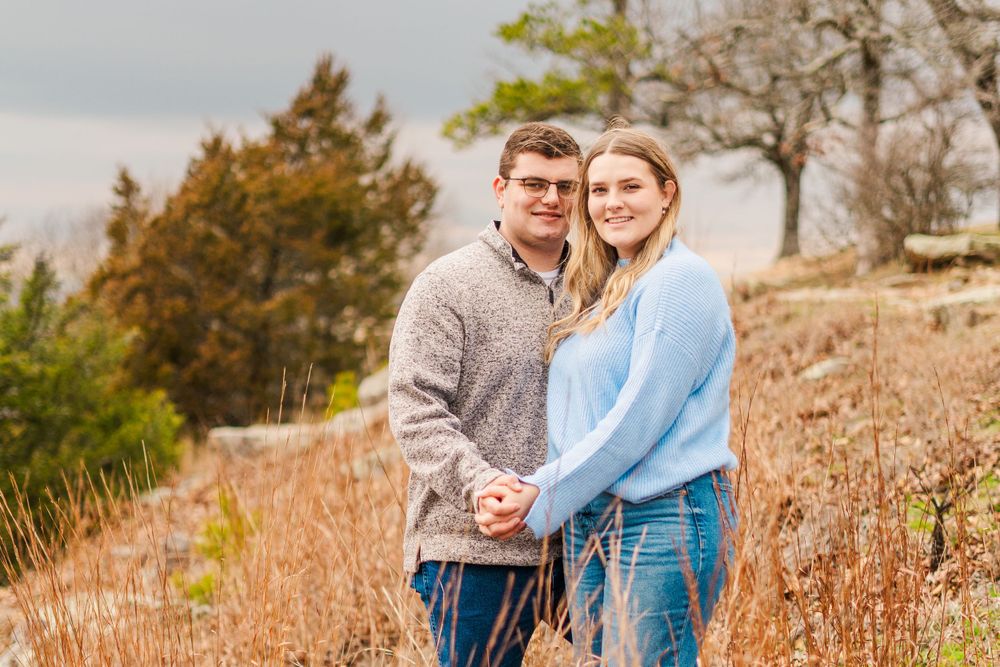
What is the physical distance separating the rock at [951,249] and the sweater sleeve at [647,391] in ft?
27.8

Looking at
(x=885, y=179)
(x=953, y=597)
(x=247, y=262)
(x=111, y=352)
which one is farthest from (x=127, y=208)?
(x=953, y=597)

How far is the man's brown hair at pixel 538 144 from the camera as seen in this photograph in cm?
230

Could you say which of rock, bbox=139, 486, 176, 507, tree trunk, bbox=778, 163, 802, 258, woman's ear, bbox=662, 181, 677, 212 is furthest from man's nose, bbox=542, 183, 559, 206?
tree trunk, bbox=778, 163, 802, 258

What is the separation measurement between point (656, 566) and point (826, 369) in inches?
187

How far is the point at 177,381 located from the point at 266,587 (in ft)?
42.6

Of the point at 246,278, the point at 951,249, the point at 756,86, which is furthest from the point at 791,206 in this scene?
the point at 246,278

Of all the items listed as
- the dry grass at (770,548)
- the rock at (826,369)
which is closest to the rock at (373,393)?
the dry grass at (770,548)

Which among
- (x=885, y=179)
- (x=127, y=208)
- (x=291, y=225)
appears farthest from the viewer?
(x=127, y=208)

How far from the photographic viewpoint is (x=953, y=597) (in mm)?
3109

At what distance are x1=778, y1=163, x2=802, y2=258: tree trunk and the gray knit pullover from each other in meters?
18.1

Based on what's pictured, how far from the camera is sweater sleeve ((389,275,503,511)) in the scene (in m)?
2.08

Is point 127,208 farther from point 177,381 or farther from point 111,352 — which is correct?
point 111,352

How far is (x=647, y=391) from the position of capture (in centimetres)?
184

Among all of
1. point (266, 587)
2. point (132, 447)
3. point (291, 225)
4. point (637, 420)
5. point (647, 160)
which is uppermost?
point (291, 225)
